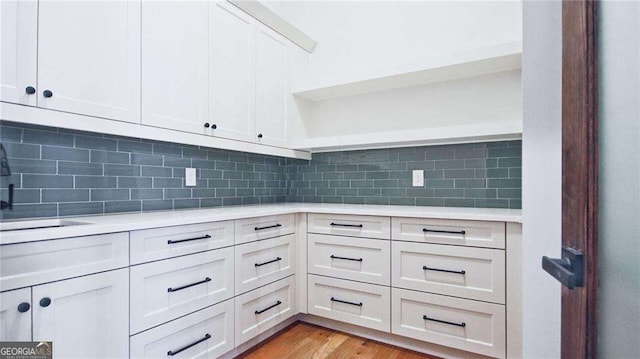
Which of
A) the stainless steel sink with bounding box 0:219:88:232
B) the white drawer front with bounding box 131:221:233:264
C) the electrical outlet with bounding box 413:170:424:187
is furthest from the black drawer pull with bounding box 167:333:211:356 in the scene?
the electrical outlet with bounding box 413:170:424:187

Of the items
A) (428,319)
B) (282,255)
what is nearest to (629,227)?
(428,319)

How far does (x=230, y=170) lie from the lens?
260 centimetres

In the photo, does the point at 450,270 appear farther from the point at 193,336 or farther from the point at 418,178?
the point at 193,336

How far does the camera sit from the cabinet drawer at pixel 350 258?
211 cm

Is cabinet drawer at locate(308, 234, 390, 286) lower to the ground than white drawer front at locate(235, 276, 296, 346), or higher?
higher

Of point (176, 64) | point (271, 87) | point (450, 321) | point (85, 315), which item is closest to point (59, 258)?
point (85, 315)

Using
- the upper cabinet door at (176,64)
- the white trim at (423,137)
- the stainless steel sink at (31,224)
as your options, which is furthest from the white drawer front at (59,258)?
the white trim at (423,137)

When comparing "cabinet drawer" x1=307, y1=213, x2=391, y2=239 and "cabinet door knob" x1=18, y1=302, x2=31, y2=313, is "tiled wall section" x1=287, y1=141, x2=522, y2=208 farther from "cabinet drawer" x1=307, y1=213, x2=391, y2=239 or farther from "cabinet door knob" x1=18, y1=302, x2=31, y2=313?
"cabinet door knob" x1=18, y1=302, x2=31, y2=313

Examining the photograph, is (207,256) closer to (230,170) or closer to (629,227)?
(230,170)

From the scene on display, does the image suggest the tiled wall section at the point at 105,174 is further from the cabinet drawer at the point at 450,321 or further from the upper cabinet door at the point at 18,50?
the cabinet drawer at the point at 450,321

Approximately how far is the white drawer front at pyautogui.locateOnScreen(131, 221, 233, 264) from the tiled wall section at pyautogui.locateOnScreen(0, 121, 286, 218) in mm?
549

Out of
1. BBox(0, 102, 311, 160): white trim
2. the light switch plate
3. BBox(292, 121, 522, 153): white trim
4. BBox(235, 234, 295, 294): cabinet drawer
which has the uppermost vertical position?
BBox(292, 121, 522, 153): white trim

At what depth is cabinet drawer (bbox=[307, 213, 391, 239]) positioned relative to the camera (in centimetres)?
211

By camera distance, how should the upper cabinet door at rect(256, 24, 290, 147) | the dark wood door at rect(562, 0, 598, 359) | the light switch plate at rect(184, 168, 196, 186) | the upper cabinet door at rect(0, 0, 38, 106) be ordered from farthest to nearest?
the upper cabinet door at rect(256, 24, 290, 147)
the light switch plate at rect(184, 168, 196, 186)
the upper cabinet door at rect(0, 0, 38, 106)
the dark wood door at rect(562, 0, 598, 359)
